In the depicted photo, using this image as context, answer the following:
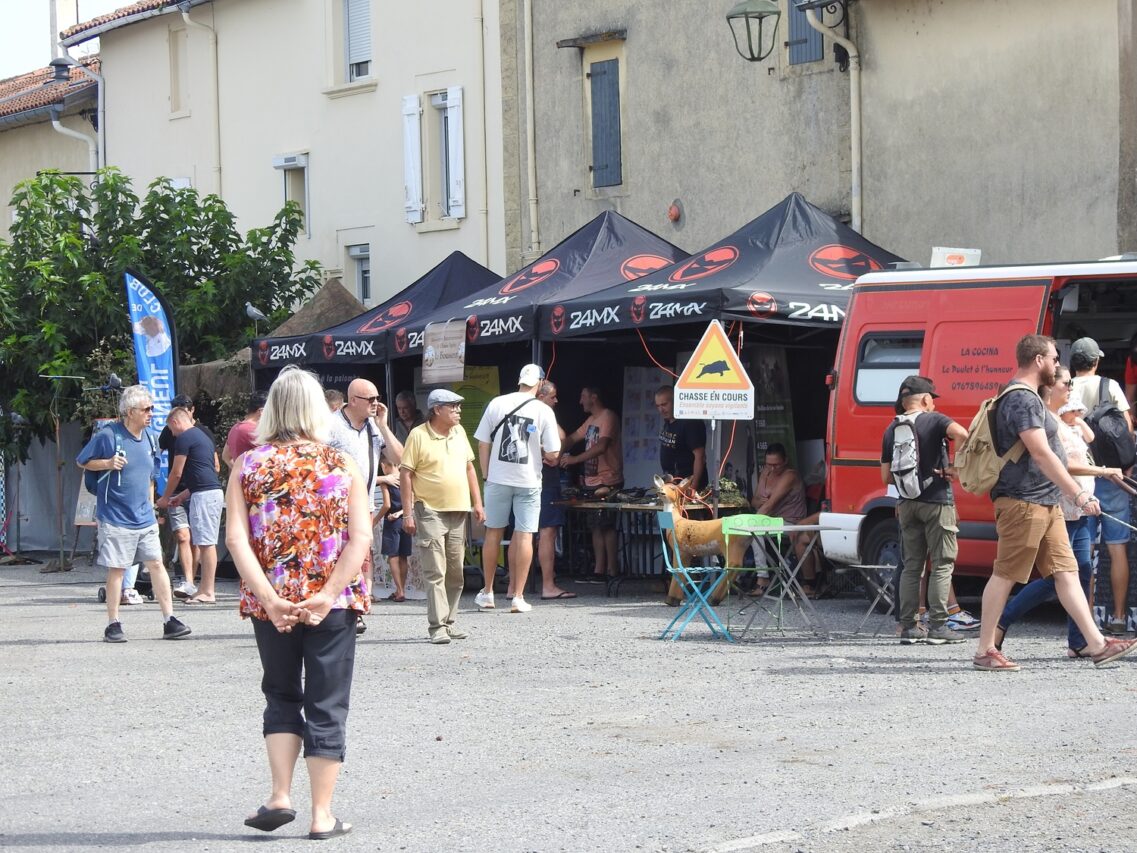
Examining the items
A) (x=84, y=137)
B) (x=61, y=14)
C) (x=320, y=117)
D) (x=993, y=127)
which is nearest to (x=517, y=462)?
(x=993, y=127)

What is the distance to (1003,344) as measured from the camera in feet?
42.3

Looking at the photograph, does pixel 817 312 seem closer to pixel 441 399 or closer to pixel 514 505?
pixel 514 505

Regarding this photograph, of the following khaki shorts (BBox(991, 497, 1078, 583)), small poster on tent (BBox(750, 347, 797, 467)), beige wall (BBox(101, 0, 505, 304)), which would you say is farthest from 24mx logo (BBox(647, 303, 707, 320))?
beige wall (BBox(101, 0, 505, 304))

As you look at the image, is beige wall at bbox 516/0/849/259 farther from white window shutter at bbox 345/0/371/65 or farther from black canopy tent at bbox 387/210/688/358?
white window shutter at bbox 345/0/371/65

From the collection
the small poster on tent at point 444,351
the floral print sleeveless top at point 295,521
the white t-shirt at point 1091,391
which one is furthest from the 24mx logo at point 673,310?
the floral print sleeveless top at point 295,521

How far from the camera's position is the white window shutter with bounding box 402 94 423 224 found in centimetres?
2464

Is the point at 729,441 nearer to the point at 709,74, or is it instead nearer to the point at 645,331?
the point at 645,331

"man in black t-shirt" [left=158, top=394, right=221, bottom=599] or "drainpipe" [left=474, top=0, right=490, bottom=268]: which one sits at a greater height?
"drainpipe" [left=474, top=0, right=490, bottom=268]

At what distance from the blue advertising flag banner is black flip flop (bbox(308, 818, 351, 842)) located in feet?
43.4

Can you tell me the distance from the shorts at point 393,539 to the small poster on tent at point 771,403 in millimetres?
3326

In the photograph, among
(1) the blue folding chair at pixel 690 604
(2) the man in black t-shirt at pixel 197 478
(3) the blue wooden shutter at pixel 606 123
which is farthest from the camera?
(3) the blue wooden shutter at pixel 606 123

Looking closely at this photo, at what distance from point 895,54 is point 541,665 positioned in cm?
920

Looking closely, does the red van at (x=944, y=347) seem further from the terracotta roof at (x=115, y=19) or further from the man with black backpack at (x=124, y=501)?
the terracotta roof at (x=115, y=19)

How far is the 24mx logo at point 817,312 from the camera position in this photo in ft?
49.4
